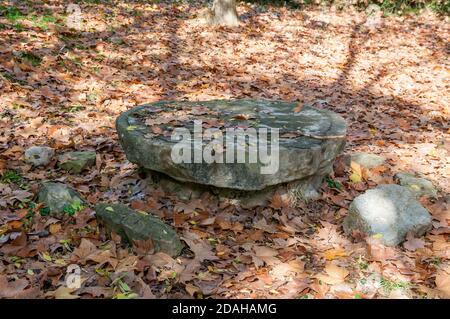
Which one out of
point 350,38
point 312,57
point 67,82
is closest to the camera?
point 67,82

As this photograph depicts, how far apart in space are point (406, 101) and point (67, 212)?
17.8 feet

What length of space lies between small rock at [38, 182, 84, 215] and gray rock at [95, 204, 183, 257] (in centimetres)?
39

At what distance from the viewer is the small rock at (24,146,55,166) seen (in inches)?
168

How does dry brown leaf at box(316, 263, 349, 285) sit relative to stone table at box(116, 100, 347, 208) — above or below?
below

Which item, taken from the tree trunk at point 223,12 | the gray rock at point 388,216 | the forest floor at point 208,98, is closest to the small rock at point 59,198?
the forest floor at point 208,98

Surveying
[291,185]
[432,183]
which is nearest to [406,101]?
[432,183]

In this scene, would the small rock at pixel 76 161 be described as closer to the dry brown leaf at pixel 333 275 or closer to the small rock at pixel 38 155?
the small rock at pixel 38 155

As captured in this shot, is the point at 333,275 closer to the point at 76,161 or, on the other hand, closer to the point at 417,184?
the point at 417,184

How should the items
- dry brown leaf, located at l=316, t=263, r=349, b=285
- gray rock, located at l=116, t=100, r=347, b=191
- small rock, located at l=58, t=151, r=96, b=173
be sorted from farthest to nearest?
small rock, located at l=58, t=151, r=96, b=173 < gray rock, located at l=116, t=100, r=347, b=191 < dry brown leaf, located at l=316, t=263, r=349, b=285

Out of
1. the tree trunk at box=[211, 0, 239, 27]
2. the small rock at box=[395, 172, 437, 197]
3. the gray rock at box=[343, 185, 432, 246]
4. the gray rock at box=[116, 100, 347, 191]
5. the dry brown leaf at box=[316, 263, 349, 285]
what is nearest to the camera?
the dry brown leaf at box=[316, 263, 349, 285]

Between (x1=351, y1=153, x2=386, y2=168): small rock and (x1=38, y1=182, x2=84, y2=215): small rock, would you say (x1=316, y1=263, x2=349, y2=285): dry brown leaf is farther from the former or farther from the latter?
(x1=38, y1=182, x2=84, y2=215): small rock

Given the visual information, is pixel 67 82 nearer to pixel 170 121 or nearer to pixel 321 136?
pixel 170 121

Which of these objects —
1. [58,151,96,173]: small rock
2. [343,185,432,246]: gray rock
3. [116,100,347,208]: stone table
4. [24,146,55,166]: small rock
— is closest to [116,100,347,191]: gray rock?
[116,100,347,208]: stone table
